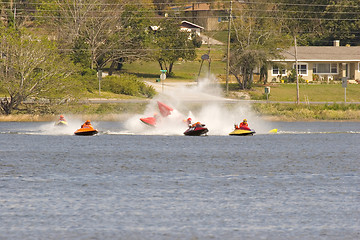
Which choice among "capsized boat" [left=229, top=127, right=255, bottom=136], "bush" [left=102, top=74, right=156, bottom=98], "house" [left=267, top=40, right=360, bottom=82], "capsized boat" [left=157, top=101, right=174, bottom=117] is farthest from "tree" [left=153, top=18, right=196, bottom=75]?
"capsized boat" [left=229, top=127, right=255, bottom=136]

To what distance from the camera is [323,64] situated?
127m

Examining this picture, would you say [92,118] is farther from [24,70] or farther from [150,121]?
[150,121]

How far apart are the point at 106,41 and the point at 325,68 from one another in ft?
135

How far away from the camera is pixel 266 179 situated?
123ft

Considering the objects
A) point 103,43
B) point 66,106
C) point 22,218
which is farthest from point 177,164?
point 103,43

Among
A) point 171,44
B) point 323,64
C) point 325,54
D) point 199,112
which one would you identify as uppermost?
point 171,44

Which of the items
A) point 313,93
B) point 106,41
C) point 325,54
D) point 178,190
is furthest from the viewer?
point 325,54

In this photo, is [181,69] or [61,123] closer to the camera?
[61,123]

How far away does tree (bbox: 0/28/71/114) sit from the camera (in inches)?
3132

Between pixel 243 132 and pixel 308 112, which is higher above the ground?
pixel 243 132

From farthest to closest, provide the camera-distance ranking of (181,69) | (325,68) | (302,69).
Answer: (181,69) < (325,68) < (302,69)

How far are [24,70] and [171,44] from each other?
54.1 meters

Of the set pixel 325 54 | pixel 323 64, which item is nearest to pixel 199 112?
pixel 323 64

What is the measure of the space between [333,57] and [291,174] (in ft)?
297
